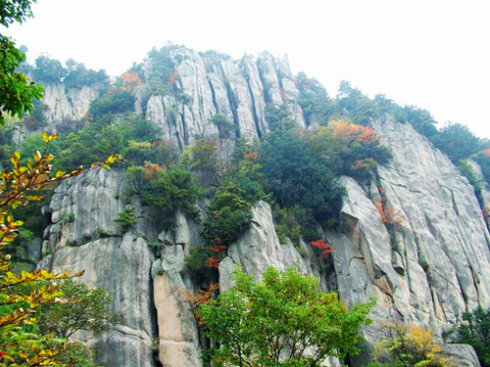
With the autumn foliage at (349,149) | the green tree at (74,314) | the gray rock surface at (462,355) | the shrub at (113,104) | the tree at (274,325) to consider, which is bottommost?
the gray rock surface at (462,355)

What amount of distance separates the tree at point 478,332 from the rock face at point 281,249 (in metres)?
1.08

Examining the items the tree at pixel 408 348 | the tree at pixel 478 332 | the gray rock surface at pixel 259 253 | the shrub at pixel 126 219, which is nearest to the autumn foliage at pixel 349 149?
the gray rock surface at pixel 259 253

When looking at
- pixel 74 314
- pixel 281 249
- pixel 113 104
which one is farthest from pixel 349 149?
pixel 74 314

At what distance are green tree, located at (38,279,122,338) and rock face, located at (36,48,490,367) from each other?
1973 mm

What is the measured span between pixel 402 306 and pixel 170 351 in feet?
47.0

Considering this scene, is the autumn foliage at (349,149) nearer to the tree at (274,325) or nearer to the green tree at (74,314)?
the tree at (274,325)

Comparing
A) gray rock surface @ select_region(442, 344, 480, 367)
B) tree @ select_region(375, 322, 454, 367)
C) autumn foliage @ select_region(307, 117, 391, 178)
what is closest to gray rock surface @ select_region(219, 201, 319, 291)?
tree @ select_region(375, 322, 454, 367)

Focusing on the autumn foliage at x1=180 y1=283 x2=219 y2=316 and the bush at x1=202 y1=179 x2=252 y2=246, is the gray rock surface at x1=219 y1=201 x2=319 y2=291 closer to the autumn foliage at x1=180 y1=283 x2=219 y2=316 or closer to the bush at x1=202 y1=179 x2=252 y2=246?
the bush at x1=202 y1=179 x2=252 y2=246

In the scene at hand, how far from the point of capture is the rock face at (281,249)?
59.5 feet

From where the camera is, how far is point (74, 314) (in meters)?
14.6

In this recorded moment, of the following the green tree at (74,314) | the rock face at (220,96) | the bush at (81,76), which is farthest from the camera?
the bush at (81,76)

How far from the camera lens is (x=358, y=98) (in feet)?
145

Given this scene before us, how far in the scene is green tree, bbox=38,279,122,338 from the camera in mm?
13789

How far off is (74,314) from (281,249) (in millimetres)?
12834
